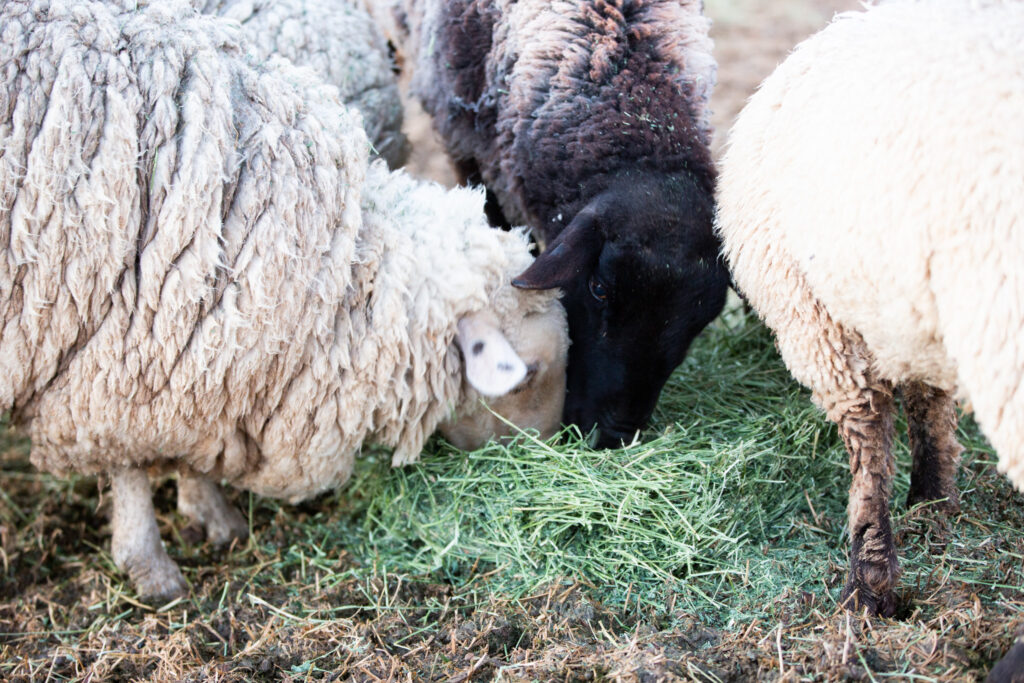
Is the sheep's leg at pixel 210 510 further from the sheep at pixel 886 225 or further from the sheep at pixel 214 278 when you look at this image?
the sheep at pixel 886 225

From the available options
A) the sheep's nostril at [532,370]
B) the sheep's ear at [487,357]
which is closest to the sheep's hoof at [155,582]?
the sheep's ear at [487,357]

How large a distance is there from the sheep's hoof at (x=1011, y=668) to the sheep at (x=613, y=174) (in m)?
1.48

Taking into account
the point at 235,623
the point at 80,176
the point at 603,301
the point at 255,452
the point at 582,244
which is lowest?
the point at 235,623

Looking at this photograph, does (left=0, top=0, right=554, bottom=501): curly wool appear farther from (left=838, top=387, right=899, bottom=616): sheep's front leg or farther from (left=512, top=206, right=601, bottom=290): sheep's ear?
(left=838, top=387, right=899, bottom=616): sheep's front leg

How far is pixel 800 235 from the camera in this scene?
241 centimetres

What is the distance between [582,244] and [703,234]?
1.47 ft

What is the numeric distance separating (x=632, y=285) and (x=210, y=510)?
2054 mm

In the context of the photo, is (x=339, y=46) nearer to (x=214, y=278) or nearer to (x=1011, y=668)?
(x=214, y=278)

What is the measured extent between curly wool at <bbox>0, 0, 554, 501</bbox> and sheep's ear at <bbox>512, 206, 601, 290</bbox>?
0.64 ft

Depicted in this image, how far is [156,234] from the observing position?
2.74 meters

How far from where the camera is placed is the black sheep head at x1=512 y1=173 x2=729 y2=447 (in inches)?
122

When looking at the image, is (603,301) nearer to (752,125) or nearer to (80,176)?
(752,125)

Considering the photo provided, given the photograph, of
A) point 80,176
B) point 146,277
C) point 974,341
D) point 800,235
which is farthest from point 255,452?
point 974,341

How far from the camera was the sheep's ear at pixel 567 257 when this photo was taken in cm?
305
